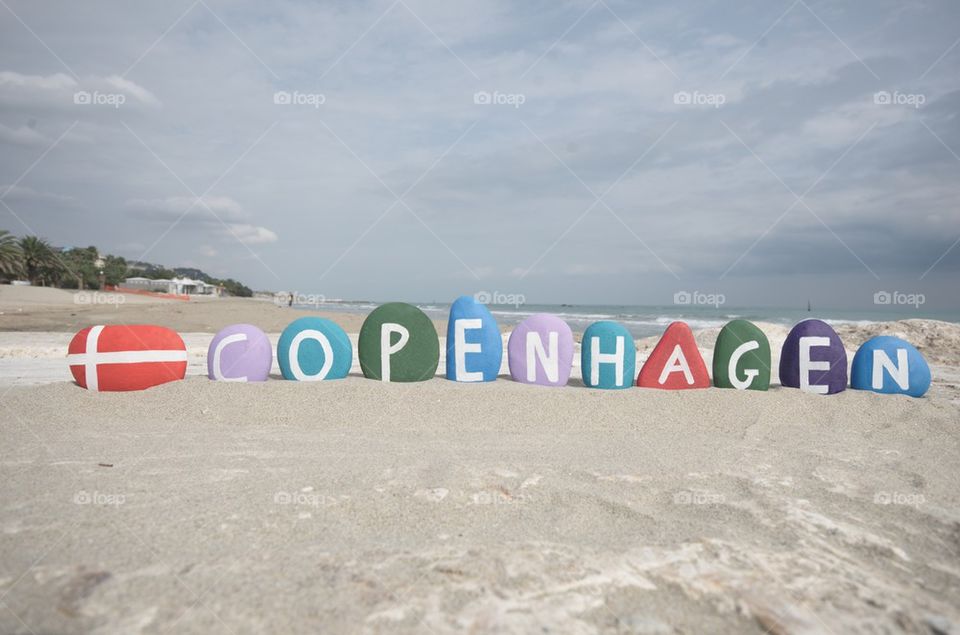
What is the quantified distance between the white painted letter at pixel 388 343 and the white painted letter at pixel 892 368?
20.0 ft

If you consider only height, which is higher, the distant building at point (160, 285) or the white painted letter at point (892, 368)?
the distant building at point (160, 285)

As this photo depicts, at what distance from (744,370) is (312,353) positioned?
5.54 meters

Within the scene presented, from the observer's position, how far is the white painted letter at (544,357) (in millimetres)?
7594

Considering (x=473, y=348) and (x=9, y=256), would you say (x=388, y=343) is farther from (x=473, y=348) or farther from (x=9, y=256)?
(x=9, y=256)

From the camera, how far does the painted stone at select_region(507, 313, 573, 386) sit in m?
7.59

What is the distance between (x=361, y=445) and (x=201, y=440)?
1.37 metres

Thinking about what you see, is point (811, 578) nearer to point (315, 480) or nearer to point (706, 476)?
point (706, 476)

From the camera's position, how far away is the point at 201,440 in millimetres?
4895

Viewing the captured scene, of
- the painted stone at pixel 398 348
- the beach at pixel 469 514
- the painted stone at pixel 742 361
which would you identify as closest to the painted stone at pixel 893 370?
the beach at pixel 469 514

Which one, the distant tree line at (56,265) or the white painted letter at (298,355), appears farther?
the distant tree line at (56,265)

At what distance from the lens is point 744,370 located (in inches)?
291

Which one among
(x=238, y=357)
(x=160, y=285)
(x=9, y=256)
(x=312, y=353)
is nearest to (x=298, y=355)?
(x=312, y=353)

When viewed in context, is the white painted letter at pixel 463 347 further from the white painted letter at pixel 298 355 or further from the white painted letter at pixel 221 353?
the white painted letter at pixel 221 353

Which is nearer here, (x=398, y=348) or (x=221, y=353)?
(x=221, y=353)
